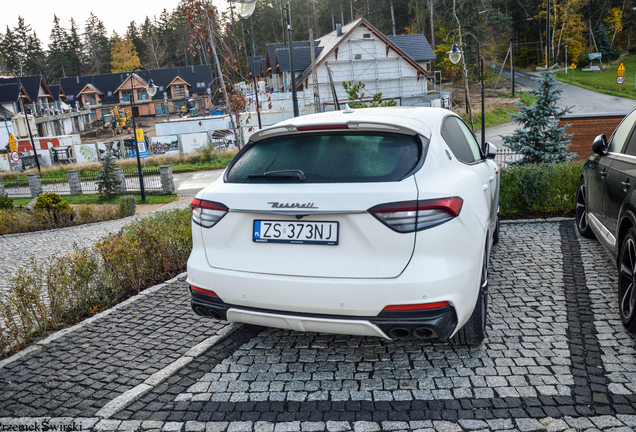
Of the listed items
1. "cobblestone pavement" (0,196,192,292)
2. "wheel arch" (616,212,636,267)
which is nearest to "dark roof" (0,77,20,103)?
"cobblestone pavement" (0,196,192,292)

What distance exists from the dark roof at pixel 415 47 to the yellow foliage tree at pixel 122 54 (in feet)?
218

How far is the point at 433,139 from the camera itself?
3.58 meters

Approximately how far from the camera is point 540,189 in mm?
8938

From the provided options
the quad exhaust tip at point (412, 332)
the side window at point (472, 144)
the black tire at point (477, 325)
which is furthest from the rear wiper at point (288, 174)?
the side window at point (472, 144)

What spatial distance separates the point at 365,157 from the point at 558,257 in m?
4.16

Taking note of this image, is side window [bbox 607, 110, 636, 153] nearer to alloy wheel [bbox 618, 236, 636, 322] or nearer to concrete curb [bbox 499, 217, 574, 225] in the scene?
alloy wheel [bbox 618, 236, 636, 322]

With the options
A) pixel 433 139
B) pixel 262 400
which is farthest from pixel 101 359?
pixel 433 139

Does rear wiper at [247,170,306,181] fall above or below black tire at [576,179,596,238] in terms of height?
above

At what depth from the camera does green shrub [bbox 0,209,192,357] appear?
4.83 metres

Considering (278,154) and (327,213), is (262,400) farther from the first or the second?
(278,154)

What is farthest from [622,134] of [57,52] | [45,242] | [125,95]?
[57,52]

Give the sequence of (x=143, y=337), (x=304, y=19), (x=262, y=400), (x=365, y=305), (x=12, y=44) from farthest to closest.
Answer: (x=12, y=44) < (x=304, y=19) < (x=143, y=337) < (x=262, y=400) < (x=365, y=305)

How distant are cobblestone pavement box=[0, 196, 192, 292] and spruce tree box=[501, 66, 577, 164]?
1018 cm

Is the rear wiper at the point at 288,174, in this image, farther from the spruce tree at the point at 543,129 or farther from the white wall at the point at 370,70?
the white wall at the point at 370,70
